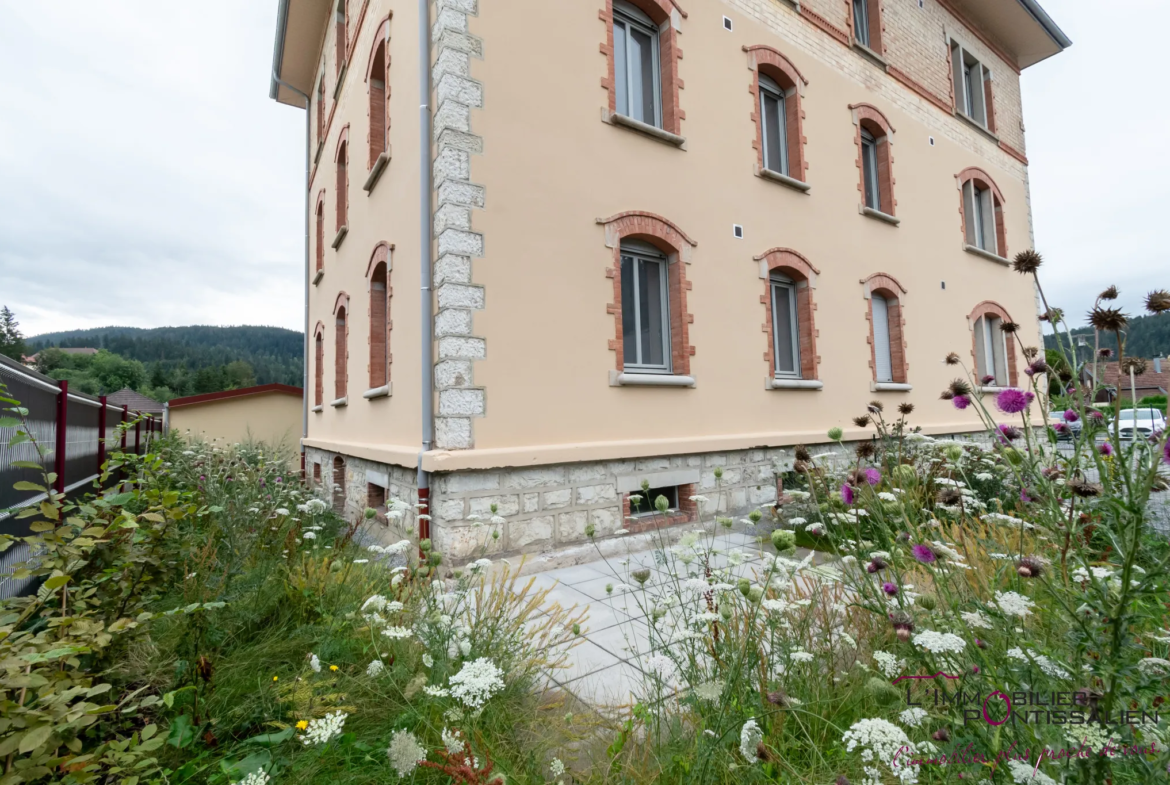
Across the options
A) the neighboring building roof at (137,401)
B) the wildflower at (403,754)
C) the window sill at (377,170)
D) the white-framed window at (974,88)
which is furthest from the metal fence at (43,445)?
the neighboring building roof at (137,401)

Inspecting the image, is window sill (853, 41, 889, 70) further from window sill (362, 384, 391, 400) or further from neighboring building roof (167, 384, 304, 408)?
neighboring building roof (167, 384, 304, 408)

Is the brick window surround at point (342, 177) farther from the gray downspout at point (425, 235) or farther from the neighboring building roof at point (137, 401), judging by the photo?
the neighboring building roof at point (137, 401)

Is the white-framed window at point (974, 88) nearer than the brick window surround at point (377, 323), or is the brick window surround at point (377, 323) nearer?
the brick window surround at point (377, 323)

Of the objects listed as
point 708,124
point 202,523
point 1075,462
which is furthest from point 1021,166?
point 202,523

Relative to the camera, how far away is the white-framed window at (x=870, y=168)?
33.4 ft

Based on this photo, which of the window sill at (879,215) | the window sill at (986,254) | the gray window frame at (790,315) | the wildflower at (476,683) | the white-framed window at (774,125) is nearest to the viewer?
the wildflower at (476,683)

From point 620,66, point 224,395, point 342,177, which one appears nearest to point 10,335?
point 224,395

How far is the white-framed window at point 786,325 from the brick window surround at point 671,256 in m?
2.09

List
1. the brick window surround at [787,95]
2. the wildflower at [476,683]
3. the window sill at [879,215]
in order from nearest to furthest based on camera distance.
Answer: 1. the wildflower at [476,683]
2. the brick window surround at [787,95]
3. the window sill at [879,215]

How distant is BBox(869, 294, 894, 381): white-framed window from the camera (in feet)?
32.0

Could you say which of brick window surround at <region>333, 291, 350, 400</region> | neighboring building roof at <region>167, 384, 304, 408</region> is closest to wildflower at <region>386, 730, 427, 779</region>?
brick window surround at <region>333, 291, 350, 400</region>

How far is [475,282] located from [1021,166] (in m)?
15.1

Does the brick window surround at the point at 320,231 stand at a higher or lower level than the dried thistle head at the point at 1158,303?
higher

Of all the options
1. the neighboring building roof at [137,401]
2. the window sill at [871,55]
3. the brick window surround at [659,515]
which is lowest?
the brick window surround at [659,515]
